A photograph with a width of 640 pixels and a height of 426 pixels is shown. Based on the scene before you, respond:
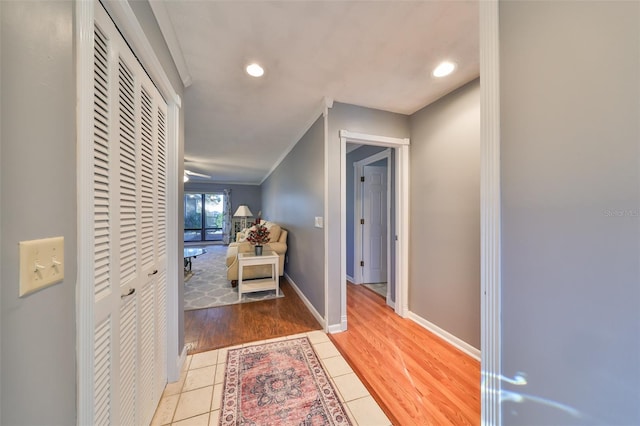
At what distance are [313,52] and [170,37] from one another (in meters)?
0.92

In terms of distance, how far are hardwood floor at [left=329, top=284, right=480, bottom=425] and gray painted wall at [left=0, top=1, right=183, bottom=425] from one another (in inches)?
62.0

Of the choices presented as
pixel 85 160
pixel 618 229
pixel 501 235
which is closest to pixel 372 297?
pixel 501 235

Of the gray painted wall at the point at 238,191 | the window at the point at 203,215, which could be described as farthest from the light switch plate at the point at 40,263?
the window at the point at 203,215

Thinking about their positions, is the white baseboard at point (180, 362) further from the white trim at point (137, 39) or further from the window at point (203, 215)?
the window at point (203, 215)

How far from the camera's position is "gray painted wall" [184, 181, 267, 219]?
8.10 m

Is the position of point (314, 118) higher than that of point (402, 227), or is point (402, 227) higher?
point (314, 118)

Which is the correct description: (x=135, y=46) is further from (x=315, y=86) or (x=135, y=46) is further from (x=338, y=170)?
(x=338, y=170)

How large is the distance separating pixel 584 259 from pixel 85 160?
1.46 m

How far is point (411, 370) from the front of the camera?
1.73 meters

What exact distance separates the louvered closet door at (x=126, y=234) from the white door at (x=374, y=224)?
291cm

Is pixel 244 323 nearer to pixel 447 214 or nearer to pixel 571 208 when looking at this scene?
pixel 447 214

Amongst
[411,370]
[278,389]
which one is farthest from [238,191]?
[411,370]

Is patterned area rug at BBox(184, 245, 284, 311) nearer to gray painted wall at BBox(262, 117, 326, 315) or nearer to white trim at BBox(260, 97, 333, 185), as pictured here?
gray painted wall at BBox(262, 117, 326, 315)

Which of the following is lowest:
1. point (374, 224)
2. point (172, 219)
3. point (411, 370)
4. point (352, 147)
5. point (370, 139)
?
point (411, 370)
